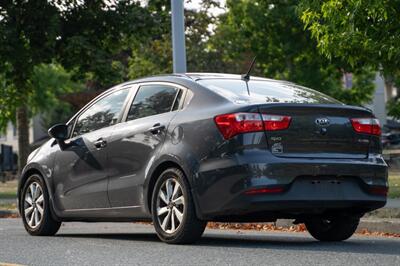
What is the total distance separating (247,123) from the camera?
8.74 meters

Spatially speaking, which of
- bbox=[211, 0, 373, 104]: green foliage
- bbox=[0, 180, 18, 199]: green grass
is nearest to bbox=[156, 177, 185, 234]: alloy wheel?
bbox=[0, 180, 18, 199]: green grass

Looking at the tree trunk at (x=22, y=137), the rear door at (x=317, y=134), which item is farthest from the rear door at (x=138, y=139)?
the tree trunk at (x=22, y=137)

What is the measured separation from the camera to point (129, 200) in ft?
32.3

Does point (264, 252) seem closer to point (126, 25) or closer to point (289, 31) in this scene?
point (126, 25)

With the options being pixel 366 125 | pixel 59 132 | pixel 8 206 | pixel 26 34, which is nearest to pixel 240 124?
pixel 366 125

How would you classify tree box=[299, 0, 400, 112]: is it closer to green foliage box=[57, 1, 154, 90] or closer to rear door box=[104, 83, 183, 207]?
rear door box=[104, 83, 183, 207]

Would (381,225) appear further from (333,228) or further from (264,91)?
(264,91)

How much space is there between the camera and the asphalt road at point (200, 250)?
26.1ft

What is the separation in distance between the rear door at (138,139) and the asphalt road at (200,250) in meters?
0.54

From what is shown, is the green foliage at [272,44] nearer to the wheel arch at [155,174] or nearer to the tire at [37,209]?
the tire at [37,209]

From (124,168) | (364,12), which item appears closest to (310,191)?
(124,168)

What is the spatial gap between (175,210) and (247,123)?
3.62ft

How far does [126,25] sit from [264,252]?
1932cm

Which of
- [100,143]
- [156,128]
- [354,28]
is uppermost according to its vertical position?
[354,28]
